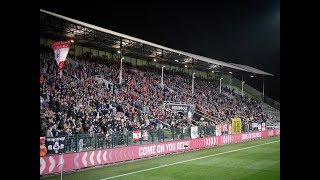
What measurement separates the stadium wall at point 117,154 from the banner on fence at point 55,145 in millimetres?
216

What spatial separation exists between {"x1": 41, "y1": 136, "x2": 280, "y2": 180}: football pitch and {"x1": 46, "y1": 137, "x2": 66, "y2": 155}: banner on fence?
963 millimetres

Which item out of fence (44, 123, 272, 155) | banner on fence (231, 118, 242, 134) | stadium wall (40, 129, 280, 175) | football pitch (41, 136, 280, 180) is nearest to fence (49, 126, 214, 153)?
fence (44, 123, 272, 155)

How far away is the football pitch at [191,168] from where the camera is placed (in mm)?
14250

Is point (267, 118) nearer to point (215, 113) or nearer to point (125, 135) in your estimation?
point (215, 113)

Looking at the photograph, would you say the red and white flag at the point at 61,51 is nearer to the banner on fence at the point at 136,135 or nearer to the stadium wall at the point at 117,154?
Answer: the stadium wall at the point at 117,154

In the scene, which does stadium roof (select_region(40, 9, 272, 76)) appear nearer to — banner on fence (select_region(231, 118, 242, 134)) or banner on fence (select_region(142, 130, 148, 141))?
banner on fence (select_region(142, 130, 148, 141))

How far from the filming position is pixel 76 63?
26.0m

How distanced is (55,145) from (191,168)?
6428 millimetres

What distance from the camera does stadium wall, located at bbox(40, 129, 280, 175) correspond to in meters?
13.4

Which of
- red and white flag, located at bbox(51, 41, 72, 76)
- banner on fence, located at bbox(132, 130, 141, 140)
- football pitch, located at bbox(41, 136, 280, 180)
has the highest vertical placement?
red and white flag, located at bbox(51, 41, 72, 76)

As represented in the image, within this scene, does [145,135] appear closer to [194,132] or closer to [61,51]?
[194,132]
